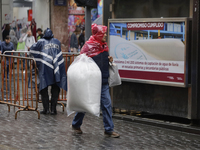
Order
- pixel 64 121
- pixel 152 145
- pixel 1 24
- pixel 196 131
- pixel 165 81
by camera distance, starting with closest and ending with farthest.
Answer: pixel 152 145, pixel 196 131, pixel 165 81, pixel 64 121, pixel 1 24

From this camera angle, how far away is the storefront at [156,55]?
7.25 m

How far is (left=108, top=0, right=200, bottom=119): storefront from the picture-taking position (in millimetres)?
7246

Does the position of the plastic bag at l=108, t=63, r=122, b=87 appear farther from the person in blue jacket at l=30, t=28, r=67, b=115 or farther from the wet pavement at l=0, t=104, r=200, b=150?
the person in blue jacket at l=30, t=28, r=67, b=115

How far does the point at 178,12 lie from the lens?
7.39m

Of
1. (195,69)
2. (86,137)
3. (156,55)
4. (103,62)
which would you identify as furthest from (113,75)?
(195,69)

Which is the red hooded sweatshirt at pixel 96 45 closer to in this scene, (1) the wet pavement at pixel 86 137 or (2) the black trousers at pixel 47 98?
(1) the wet pavement at pixel 86 137

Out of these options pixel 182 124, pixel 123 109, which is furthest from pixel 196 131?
pixel 123 109

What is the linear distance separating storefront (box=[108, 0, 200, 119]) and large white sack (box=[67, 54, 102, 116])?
144 cm

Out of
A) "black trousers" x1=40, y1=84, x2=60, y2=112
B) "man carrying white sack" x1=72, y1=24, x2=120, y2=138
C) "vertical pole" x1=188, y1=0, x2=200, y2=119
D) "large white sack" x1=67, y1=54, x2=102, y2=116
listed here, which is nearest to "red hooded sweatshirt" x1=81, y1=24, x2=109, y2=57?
"man carrying white sack" x1=72, y1=24, x2=120, y2=138

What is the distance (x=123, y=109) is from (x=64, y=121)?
3.75ft

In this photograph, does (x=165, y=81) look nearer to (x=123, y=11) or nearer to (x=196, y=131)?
(x=196, y=131)

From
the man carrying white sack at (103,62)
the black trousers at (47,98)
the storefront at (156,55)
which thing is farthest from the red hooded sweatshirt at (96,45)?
the black trousers at (47,98)

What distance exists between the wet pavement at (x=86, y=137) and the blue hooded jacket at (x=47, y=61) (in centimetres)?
81

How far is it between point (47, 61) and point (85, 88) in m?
2.31
